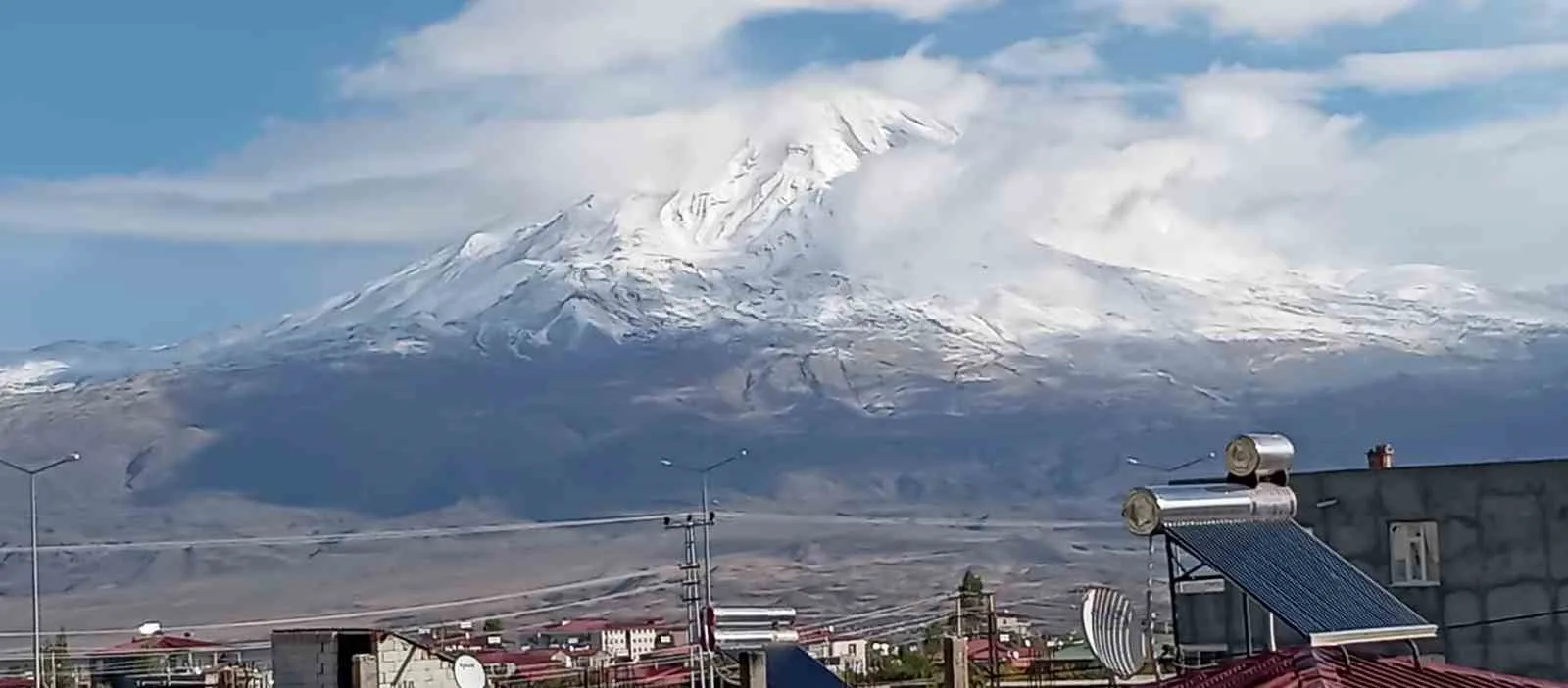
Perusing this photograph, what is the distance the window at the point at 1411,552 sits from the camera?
39.1 meters

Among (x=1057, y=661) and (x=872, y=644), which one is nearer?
(x=1057, y=661)

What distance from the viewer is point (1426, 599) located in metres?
39.1

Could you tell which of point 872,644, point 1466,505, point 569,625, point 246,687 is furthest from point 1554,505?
point 569,625

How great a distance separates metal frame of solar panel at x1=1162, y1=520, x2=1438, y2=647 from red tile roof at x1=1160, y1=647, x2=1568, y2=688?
0.49 feet

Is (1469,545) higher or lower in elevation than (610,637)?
lower

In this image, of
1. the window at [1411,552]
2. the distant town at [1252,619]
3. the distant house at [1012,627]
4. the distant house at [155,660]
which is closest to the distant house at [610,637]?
the distant house at [1012,627]

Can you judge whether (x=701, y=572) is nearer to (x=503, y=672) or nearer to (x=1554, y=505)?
(x=503, y=672)

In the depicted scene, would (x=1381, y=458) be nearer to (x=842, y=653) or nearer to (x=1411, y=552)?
(x=1411, y=552)

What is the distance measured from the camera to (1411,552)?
39156 millimetres

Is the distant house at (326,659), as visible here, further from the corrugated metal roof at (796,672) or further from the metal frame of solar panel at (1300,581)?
the metal frame of solar panel at (1300,581)

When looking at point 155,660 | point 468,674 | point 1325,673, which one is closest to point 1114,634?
point 1325,673

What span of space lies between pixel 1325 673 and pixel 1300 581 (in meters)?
1.12

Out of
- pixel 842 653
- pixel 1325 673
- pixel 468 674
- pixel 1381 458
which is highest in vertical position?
pixel 1381 458

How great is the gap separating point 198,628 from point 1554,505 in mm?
162862
